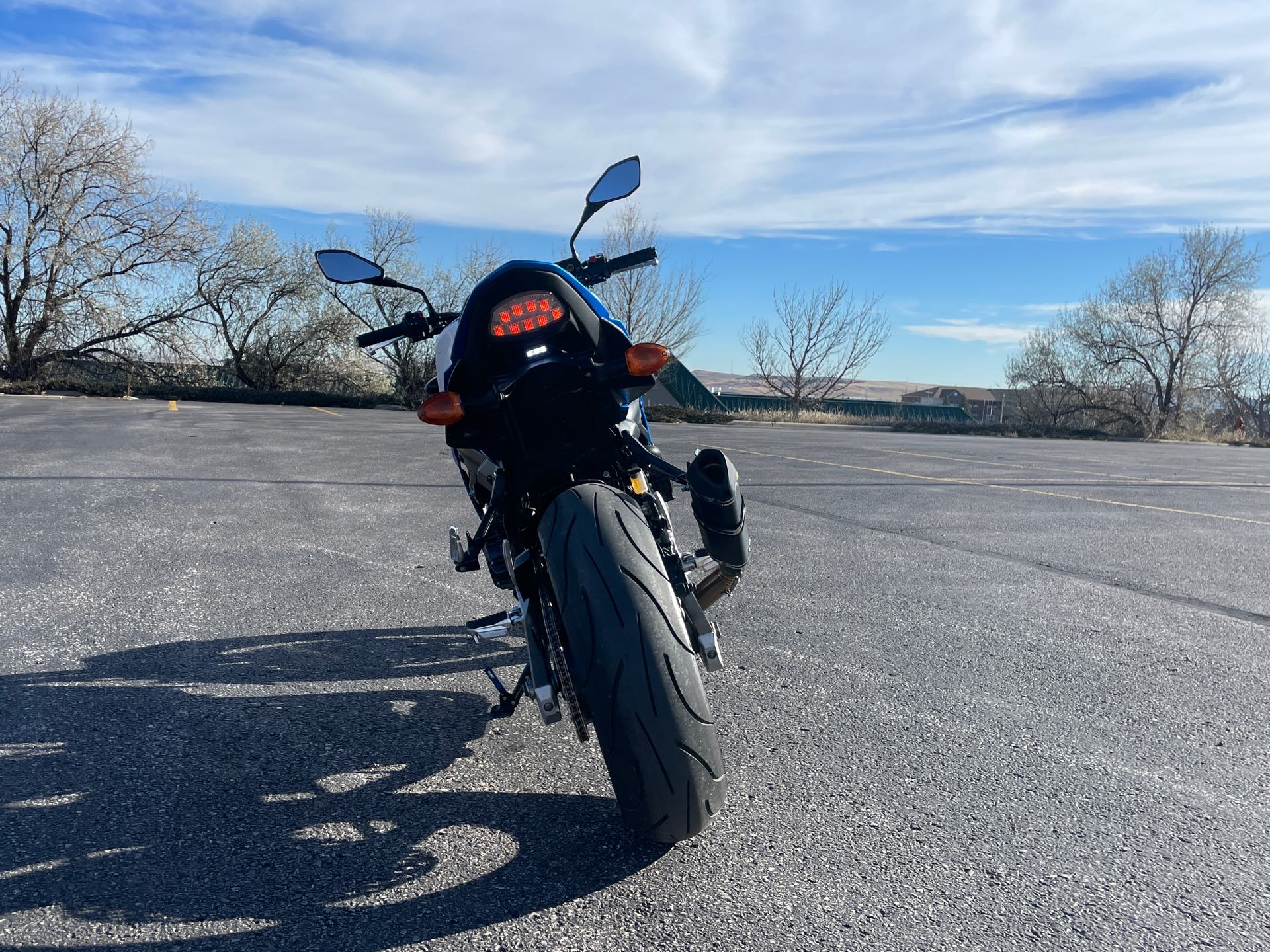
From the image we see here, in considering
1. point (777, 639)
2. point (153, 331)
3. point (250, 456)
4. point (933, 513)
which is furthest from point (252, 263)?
point (777, 639)

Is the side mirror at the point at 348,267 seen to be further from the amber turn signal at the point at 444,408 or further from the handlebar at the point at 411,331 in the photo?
the amber turn signal at the point at 444,408

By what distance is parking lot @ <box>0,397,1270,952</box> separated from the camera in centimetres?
194

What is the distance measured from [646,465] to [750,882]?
3.85ft

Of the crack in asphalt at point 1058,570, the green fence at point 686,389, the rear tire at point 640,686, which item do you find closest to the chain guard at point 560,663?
the rear tire at point 640,686

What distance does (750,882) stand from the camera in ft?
6.77

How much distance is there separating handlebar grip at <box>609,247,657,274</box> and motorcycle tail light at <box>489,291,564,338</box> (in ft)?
3.03

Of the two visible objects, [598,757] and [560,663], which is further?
[598,757]

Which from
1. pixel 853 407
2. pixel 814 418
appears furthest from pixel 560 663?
pixel 853 407

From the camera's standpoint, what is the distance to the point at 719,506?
2717 mm

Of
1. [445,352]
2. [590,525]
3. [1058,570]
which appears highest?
[445,352]

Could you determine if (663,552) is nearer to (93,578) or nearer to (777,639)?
(777,639)

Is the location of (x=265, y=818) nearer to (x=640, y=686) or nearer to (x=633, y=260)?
(x=640, y=686)

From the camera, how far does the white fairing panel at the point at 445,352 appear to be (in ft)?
9.07

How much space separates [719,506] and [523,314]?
2.65 feet
